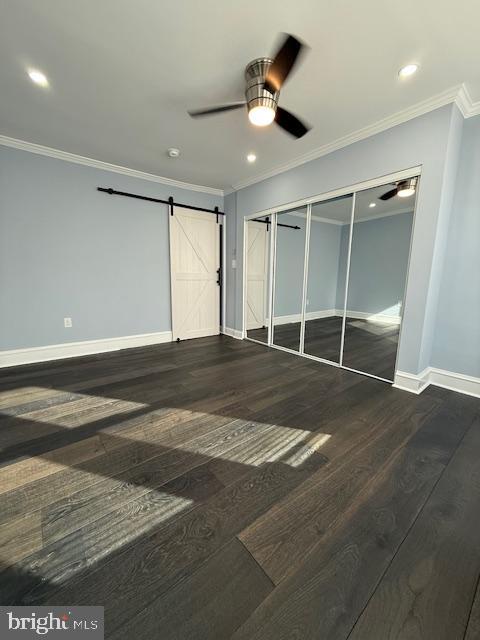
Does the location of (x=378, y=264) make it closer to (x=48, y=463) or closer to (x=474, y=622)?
(x=474, y=622)

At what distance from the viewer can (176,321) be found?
4.75 metres

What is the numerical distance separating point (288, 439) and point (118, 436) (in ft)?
4.20

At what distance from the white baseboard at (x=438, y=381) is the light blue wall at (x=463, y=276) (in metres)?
0.07

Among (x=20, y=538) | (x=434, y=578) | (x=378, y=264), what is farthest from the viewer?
(x=378, y=264)

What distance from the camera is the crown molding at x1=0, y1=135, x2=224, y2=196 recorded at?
3.15 m

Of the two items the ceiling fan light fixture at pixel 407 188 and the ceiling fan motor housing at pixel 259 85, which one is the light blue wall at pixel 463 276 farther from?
the ceiling fan motor housing at pixel 259 85

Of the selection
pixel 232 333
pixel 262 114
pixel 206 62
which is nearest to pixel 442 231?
pixel 262 114

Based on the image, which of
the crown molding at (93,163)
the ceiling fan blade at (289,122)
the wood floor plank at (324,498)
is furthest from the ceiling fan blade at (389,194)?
the crown molding at (93,163)

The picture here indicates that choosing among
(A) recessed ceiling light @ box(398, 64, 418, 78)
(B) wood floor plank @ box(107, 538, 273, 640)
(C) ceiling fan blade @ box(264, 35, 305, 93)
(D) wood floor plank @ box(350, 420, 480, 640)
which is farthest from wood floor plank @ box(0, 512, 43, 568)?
(A) recessed ceiling light @ box(398, 64, 418, 78)

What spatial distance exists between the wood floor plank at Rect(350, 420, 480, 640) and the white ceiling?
2.92 m

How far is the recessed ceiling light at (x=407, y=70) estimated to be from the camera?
6.63ft

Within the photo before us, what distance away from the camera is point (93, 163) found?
3.66m

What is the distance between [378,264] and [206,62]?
2.62 metres

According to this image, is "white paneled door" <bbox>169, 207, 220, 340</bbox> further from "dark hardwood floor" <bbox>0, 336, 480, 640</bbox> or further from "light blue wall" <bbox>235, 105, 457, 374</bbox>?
"dark hardwood floor" <bbox>0, 336, 480, 640</bbox>
